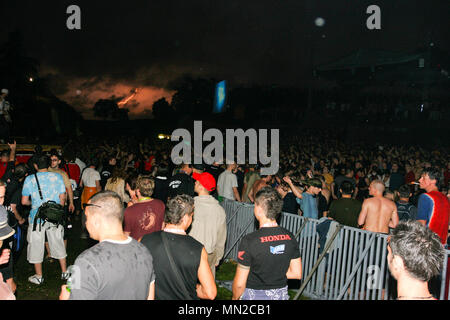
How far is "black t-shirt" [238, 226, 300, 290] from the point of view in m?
3.16

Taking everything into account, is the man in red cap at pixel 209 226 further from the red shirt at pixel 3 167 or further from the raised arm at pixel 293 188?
the red shirt at pixel 3 167

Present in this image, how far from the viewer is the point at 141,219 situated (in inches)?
170

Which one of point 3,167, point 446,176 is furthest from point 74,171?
point 446,176

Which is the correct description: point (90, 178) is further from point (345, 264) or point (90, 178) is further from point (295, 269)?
point (295, 269)

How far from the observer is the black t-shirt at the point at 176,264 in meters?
2.91

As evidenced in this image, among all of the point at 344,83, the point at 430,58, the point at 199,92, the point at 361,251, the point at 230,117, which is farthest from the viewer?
the point at 199,92

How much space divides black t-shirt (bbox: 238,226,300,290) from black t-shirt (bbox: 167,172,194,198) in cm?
290

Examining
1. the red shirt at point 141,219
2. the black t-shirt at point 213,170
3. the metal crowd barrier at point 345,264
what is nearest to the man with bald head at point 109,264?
the red shirt at point 141,219

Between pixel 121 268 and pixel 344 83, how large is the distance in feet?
96.8

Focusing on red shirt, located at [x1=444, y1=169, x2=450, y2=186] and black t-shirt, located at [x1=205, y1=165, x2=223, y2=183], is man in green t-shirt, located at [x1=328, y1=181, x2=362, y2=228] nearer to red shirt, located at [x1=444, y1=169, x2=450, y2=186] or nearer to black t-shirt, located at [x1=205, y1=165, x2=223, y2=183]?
black t-shirt, located at [x1=205, y1=165, x2=223, y2=183]

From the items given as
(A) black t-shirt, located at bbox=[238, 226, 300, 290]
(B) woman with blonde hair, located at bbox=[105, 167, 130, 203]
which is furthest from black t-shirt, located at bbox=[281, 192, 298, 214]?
(A) black t-shirt, located at bbox=[238, 226, 300, 290]
